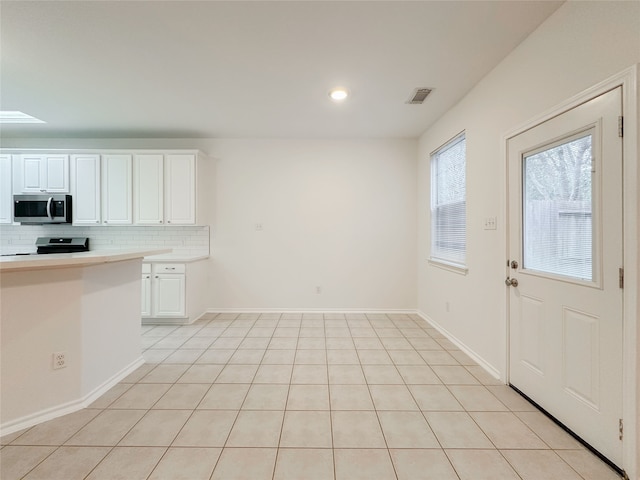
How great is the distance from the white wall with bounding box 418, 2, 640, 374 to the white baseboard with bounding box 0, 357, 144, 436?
10.8 feet

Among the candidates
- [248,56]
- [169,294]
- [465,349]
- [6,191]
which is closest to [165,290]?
[169,294]

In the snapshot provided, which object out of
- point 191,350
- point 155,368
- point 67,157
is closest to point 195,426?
point 155,368

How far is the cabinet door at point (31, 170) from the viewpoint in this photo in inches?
159

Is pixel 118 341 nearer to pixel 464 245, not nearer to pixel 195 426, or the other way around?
pixel 195 426

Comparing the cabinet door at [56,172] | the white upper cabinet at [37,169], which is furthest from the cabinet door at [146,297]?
the white upper cabinet at [37,169]

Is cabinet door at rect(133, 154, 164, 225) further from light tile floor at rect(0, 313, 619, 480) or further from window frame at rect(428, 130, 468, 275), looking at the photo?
window frame at rect(428, 130, 468, 275)

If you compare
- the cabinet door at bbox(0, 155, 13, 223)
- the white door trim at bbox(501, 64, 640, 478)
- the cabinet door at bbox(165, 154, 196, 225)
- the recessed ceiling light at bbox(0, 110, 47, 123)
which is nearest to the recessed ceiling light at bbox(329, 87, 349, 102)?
the white door trim at bbox(501, 64, 640, 478)

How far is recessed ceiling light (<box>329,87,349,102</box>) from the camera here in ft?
9.43

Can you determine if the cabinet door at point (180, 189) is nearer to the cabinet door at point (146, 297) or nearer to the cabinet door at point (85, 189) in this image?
the cabinet door at point (146, 297)

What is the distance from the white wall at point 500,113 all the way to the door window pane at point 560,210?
0.91 ft

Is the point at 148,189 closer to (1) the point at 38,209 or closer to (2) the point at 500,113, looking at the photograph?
(1) the point at 38,209

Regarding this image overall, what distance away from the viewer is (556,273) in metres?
1.88

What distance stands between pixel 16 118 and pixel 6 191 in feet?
3.55

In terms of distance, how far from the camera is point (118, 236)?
14.5 ft
